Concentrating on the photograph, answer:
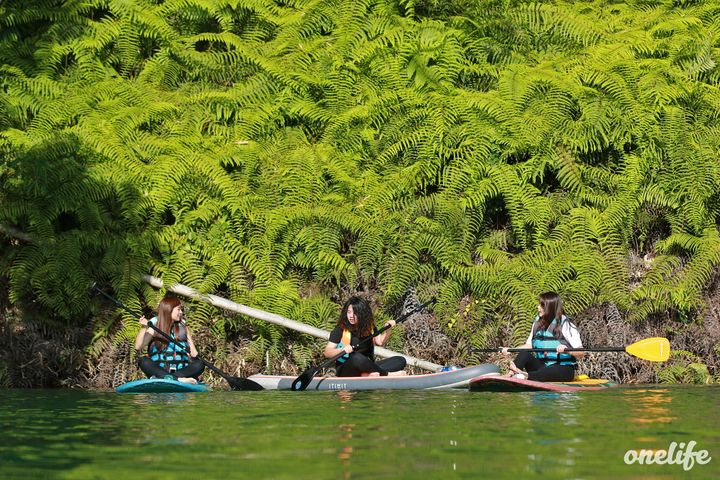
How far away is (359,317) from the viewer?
1046 cm

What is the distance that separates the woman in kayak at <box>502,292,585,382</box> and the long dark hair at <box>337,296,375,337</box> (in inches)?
54.8

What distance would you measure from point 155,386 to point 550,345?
3817 mm

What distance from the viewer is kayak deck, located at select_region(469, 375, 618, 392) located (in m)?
9.55

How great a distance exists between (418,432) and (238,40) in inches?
301

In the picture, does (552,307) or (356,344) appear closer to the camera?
(552,307)

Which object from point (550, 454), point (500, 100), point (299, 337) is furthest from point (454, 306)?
point (550, 454)

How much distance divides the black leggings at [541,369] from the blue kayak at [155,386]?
3.27m

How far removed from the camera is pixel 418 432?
20.0 ft

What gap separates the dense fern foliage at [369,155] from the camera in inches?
440

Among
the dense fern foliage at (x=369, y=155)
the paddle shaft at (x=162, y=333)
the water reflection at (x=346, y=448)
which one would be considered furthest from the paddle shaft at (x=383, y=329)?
the water reflection at (x=346, y=448)

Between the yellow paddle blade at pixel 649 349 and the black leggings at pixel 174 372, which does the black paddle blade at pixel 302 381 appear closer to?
the black leggings at pixel 174 372

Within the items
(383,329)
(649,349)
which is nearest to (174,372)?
(383,329)

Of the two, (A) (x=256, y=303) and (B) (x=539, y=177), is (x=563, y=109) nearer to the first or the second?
(B) (x=539, y=177)

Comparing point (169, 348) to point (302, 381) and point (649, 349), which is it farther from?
point (649, 349)
